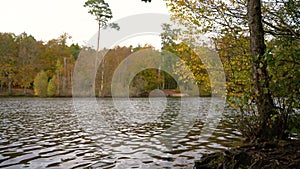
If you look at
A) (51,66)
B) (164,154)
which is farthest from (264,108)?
(51,66)

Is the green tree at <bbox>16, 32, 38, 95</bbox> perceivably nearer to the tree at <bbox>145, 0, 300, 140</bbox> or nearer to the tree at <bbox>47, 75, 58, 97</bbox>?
the tree at <bbox>47, 75, 58, 97</bbox>

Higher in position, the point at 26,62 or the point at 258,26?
the point at 26,62

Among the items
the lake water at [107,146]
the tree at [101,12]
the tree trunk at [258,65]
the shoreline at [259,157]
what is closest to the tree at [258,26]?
the tree trunk at [258,65]

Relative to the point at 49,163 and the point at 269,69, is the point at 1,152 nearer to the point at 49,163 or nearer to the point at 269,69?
the point at 49,163

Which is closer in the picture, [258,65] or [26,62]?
[258,65]

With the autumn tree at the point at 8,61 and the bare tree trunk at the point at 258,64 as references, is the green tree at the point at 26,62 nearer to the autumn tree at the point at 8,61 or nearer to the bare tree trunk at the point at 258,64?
the autumn tree at the point at 8,61

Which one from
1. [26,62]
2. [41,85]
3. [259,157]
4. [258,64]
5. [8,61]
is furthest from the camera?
[26,62]

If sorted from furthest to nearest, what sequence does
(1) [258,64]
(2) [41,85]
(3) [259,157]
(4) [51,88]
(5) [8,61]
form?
1. (5) [8,61]
2. (2) [41,85]
3. (4) [51,88]
4. (1) [258,64]
5. (3) [259,157]

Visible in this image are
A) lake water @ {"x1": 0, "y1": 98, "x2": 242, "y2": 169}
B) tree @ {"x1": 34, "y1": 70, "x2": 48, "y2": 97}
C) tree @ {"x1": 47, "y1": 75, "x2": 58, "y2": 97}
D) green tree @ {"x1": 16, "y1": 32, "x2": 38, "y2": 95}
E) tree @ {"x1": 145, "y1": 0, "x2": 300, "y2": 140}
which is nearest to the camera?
tree @ {"x1": 145, "y1": 0, "x2": 300, "y2": 140}

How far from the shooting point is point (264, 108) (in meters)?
6.86

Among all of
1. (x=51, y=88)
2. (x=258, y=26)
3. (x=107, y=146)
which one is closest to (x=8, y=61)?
(x=51, y=88)

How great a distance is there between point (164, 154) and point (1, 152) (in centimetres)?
448

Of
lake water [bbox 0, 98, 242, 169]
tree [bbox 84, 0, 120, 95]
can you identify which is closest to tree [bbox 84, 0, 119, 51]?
tree [bbox 84, 0, 120, 95]

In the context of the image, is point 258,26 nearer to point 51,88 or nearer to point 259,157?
point 259,157
